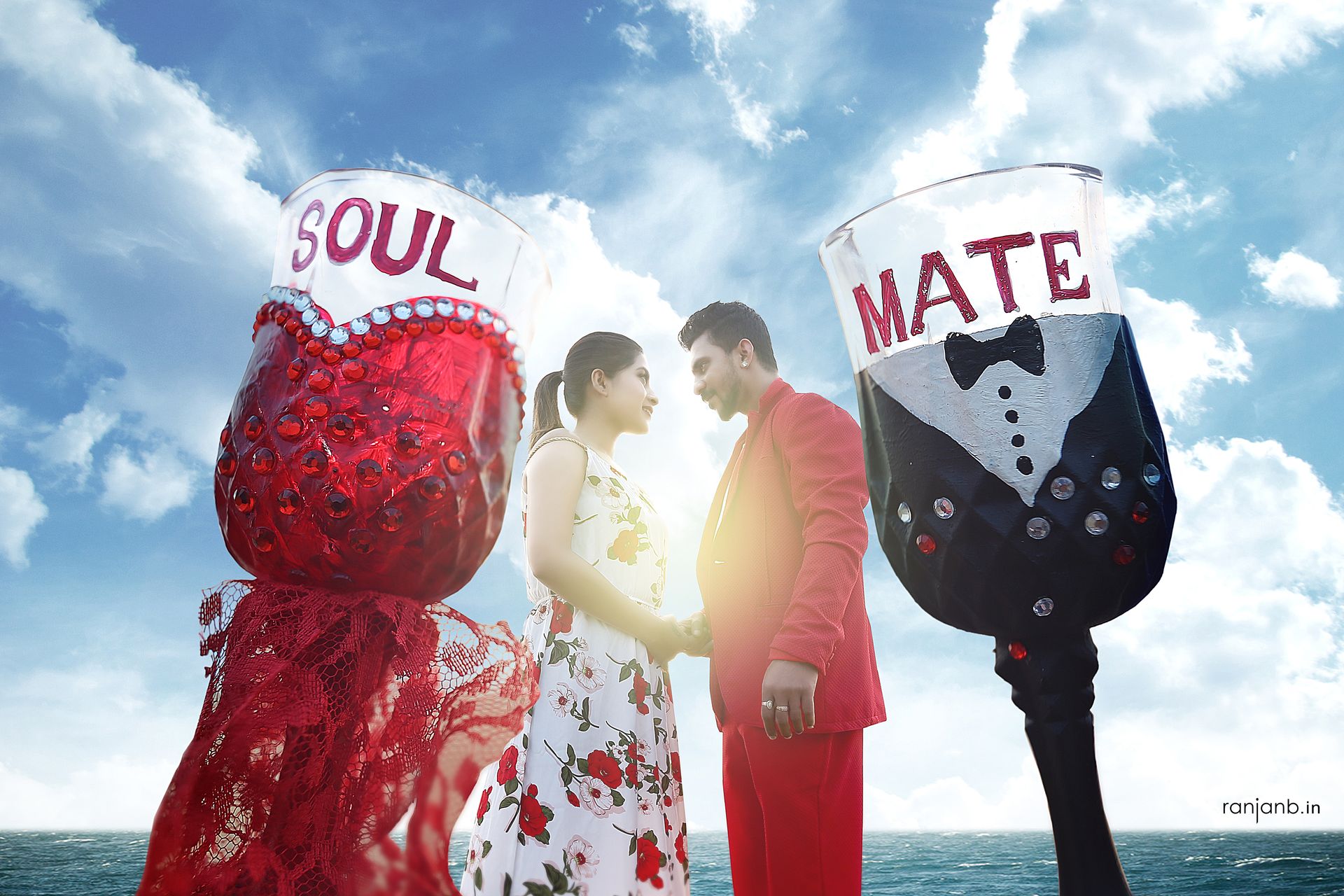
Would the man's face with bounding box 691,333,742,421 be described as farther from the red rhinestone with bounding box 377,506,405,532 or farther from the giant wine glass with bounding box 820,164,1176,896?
the red rhinestone with bounding box 377,506,405,532

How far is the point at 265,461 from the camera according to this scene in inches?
35.4

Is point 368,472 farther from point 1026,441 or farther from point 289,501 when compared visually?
point 1026,441

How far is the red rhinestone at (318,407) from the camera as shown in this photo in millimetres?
900

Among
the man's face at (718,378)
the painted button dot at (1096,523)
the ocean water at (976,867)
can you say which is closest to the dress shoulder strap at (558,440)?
the man's face at (718,378)

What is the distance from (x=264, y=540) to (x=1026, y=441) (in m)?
0.80

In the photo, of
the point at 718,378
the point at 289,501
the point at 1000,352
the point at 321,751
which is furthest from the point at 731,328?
the point at 321,751

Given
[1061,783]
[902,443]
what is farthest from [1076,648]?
[902,443]

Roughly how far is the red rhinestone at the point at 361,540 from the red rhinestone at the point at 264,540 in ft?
0.31

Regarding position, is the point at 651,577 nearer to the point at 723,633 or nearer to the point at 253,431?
the point at 723,633

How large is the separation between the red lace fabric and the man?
1.54 ft

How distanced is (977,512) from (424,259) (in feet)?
2.20

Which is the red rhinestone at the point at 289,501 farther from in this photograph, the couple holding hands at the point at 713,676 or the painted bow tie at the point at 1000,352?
the painted bow tie at the point at 1000,352

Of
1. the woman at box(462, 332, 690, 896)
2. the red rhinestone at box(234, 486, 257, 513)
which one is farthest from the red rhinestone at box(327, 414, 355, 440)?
the woman at box(462, 332, 690, 896)

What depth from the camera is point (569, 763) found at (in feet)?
4.52
